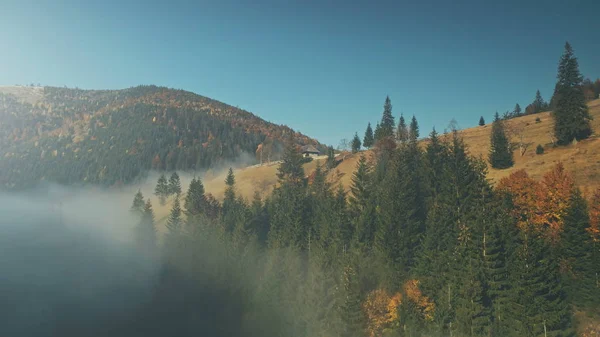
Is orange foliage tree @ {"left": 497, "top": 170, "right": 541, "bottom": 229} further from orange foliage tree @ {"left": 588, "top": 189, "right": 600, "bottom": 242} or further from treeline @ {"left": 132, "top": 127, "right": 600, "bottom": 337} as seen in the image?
orange foliage tree @ {"left": 588, "top": 189, "right": 600, "bottom": 242}

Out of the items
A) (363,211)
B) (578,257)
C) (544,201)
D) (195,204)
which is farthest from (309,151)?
(578,257)

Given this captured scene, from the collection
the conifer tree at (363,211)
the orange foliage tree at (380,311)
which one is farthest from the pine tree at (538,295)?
the conifer tree at (363,211)

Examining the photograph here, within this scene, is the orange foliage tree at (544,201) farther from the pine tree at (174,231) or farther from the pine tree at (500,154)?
the pine tree at (174,231)

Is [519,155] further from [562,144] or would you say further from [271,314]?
[271,314]

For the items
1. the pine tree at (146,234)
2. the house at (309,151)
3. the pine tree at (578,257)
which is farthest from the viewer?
the house at (309,151)

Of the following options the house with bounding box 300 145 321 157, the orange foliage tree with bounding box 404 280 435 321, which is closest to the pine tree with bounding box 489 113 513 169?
the orange foliage tree with bounding box 404 280 435 321
